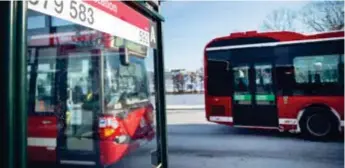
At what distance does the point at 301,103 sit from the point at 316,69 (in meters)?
0.91

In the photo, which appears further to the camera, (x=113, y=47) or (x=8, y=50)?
(x=113, y=47)

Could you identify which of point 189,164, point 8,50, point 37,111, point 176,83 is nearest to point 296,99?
point 189,164

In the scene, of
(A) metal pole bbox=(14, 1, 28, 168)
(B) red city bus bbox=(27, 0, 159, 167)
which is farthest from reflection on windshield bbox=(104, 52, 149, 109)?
(A) metal pole bbox=(14, 1, 28, 168)

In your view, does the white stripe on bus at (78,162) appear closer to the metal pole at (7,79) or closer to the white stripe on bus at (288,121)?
the metal pole at (7,79)

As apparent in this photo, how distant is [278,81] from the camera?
30.0 ft

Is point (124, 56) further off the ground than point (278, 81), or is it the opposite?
point (124, 56)

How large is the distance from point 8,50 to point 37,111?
3369 mm

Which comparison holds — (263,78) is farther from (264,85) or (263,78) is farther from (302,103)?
(302,103)

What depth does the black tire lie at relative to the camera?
866 cm

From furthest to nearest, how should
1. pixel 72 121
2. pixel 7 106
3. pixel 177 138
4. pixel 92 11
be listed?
pixel 177 138 → pixel 72 121 → pixel 92 11 → pixel 7 106

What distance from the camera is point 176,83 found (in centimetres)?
3369

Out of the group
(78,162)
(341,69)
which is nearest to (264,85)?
(341,69)

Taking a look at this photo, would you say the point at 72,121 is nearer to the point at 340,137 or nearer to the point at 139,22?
the point at 139,22

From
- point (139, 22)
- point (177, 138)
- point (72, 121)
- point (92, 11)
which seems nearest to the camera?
point (92, 11)
